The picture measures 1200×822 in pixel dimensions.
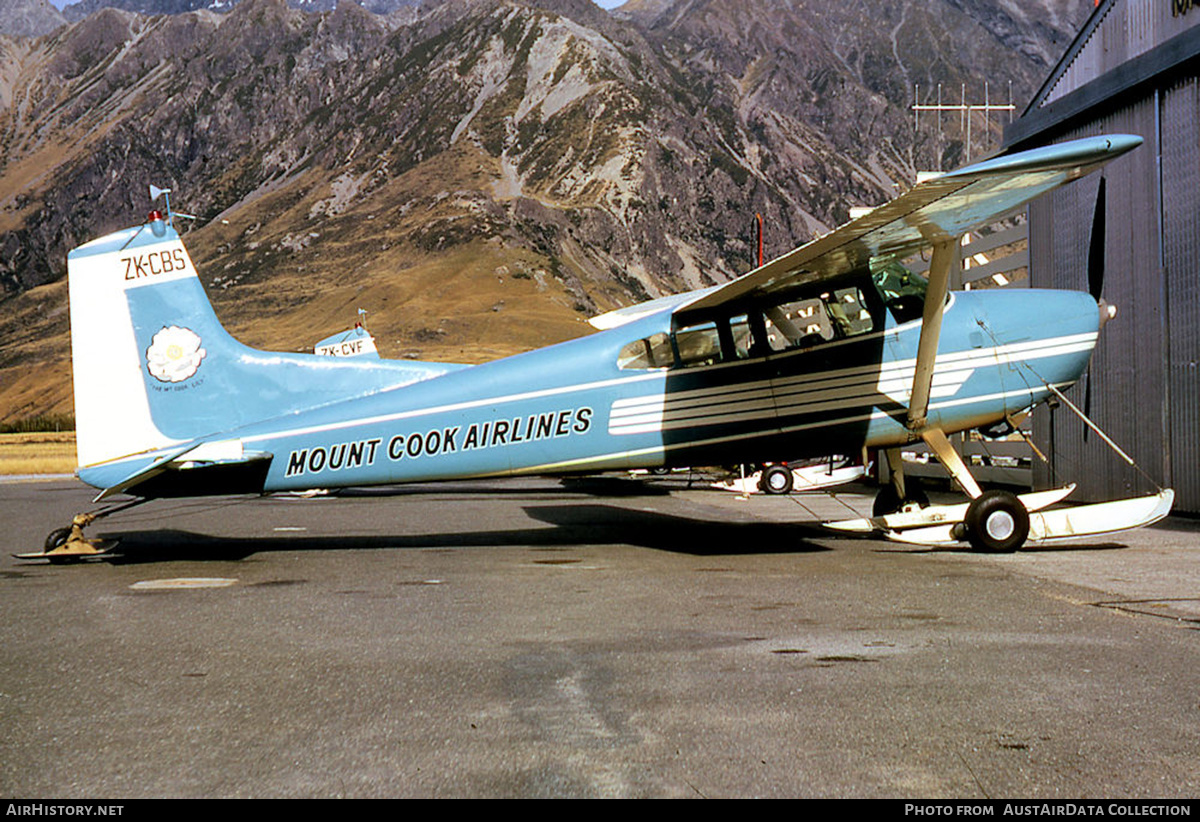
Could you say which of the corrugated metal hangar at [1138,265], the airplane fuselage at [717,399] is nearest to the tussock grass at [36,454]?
the airplane fuselage at [717,399]

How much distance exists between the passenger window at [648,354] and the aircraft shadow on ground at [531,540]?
1966 mm

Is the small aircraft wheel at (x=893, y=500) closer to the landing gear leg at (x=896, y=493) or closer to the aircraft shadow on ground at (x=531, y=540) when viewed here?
the landing gear leg at (x=896, y=493)

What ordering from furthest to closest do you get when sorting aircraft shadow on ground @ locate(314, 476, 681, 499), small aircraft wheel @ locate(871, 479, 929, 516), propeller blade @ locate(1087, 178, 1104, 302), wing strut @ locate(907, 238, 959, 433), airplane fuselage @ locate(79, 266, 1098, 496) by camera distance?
1. aircraft shadow on ground @ locate(314, 476, 681, 499)
2. small aircraft wheel @ locate(871, 479, 929, 516)
3. propeller blade @ locate(1087, 178, 1104, 302)
4. airplane fuselage @ locate(79, 266, 1098, 496)
5. wing strut @ locate(907, 238, 959, 433)

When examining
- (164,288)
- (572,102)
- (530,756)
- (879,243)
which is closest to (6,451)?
(164,288)

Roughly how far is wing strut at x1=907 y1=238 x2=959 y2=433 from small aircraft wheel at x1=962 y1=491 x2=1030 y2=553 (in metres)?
1.36

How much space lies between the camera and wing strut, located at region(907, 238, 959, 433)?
9.88 metres

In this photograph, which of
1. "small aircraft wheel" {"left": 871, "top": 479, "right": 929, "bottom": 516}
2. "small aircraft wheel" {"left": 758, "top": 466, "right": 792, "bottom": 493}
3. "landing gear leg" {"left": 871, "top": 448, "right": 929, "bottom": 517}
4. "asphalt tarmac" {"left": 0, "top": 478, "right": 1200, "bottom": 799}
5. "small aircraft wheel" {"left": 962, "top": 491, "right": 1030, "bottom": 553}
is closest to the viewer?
"asphalt tarmac" {"left": 0, "top": 478, "right": 1200, "bottom": 799}

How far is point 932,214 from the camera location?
30.2 ft

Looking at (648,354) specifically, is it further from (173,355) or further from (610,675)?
(610,675)

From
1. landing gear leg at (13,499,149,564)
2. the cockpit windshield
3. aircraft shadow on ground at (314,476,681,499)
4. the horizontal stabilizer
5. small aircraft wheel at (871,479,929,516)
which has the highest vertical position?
the cockpit windshield

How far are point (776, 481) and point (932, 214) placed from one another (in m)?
10.7

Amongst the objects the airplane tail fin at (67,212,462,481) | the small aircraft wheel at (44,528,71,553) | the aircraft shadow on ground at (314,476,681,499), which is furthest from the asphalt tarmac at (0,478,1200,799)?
the aircraft shadow on ground at (314,476,681,499)

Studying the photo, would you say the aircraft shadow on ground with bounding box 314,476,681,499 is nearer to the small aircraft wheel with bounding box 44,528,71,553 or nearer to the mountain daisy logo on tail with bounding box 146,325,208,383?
the mountain daisy logo on tail with bounding box 146,325,208,383
